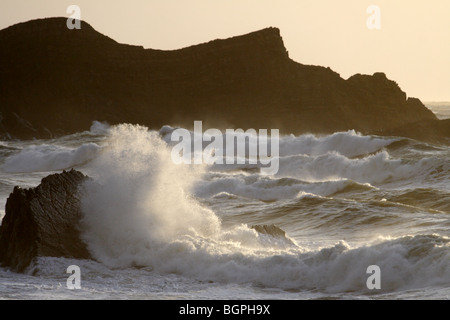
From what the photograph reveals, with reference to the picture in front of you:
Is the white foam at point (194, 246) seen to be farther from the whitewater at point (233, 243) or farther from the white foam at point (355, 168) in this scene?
the white foam at point (355, 168)

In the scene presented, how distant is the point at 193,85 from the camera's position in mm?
104750

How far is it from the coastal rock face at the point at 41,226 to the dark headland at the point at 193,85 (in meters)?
81.4

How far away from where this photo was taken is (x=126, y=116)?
99.8m

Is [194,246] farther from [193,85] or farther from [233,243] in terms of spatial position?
[193,85]

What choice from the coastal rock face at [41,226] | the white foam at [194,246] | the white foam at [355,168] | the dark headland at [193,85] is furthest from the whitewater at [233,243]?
the dark headland at [193,85]

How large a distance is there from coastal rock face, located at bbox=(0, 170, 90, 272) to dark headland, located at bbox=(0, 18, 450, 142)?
81388 mm

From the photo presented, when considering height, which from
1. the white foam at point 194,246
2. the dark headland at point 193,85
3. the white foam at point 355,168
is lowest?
the white foam at point 194,246

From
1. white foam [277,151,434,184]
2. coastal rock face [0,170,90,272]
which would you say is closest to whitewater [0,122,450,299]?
coastal rock face [0,170,90,272]

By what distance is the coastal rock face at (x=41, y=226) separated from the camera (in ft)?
48.5

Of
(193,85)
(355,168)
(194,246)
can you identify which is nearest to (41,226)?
(194,246)

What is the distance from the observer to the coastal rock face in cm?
1480

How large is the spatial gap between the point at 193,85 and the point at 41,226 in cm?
9029

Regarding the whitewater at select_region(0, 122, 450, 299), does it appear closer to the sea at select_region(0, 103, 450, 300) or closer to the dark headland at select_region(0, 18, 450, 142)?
the sea at select_region(0, 103, 450, 300)
